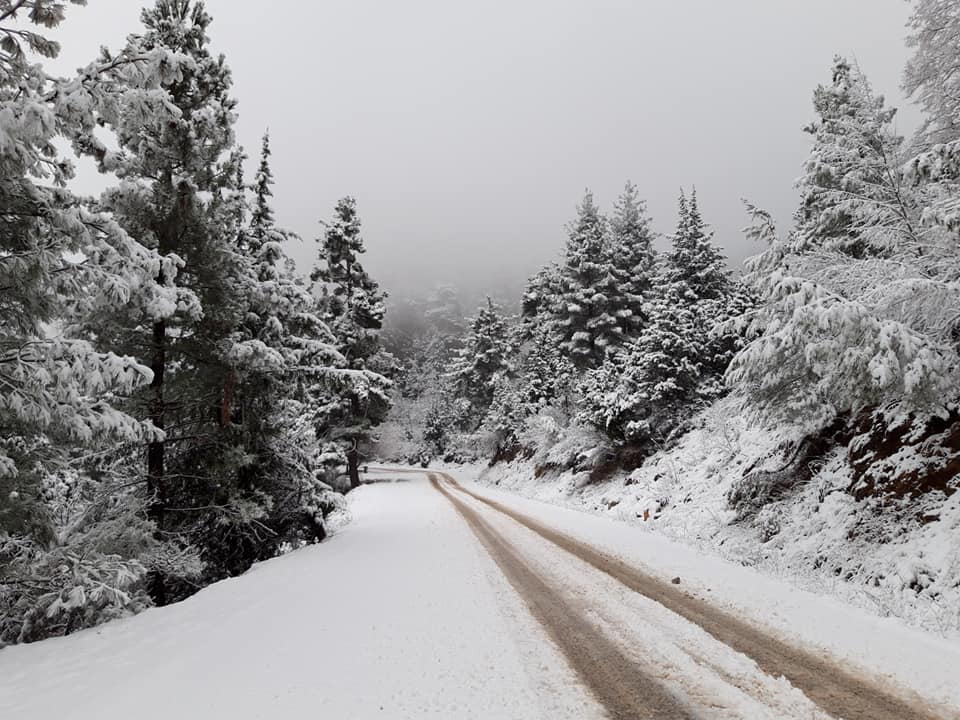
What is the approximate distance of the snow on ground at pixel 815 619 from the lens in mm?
4629

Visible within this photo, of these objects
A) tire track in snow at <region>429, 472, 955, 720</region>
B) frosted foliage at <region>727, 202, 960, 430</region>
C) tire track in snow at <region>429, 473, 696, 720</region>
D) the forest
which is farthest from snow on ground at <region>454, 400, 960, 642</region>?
tire track in snow at <region>429, 473, 696, 720</region>

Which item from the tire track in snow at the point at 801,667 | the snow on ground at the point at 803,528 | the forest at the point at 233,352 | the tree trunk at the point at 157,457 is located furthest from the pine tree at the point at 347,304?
the tire track in snow at the point at 801,667

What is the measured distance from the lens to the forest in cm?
616

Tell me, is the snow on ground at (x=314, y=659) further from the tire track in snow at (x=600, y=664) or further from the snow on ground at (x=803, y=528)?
the snow on ground at (x=803, y=528)

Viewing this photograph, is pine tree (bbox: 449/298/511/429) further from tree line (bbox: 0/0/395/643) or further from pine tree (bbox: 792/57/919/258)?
pine tree (bbox: 792/57/919/258)

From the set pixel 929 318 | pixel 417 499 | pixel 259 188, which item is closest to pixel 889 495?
pixel 929 318

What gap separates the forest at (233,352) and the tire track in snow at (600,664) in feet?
14.5

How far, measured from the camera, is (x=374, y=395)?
102ft

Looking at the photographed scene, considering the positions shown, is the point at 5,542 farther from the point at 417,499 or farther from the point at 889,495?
the point at 417,499

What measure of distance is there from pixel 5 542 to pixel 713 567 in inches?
408

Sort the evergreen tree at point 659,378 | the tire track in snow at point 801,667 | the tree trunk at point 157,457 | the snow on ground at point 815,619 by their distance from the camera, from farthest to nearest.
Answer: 1. the evergreen tree at point 659,378
2. the tree trunk at point 157,457
3. the snow on ground at point 815,619
4. the tire track in snow at point 801,667

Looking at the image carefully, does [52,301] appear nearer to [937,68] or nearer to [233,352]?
[233,352]

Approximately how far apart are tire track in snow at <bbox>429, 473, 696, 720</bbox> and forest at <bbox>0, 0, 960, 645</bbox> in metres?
4.41

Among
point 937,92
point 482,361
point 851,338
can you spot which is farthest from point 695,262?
point 482,361
